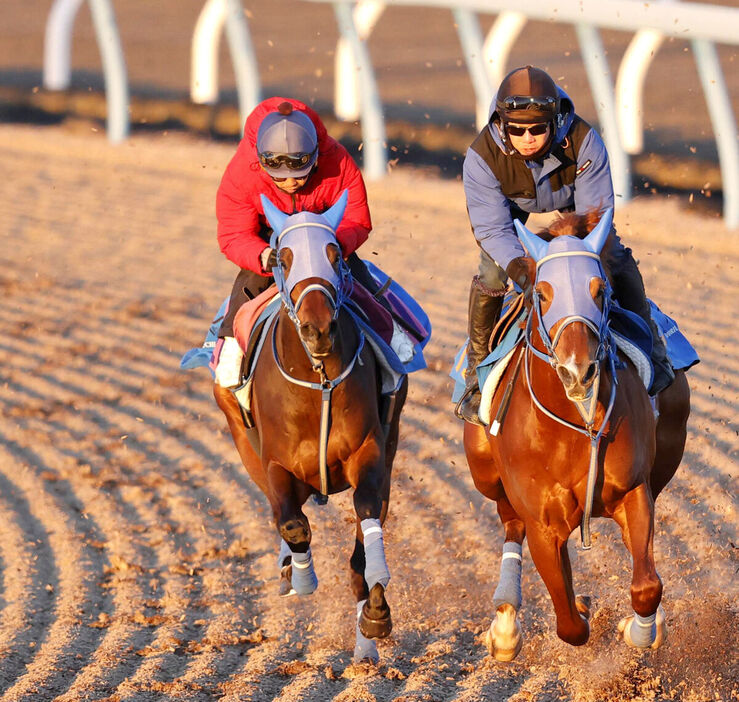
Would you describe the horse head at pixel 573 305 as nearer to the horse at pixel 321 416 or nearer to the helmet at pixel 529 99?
the helmet at pixel 529 99

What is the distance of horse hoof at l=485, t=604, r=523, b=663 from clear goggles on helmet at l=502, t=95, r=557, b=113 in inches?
76.4

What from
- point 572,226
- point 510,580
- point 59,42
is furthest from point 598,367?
point 59,42

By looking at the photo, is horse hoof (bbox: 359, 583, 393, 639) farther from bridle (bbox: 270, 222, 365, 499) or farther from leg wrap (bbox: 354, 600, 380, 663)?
bridle (bbox: 270, 222, 365, 499)

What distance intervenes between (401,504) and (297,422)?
1912 millimetres

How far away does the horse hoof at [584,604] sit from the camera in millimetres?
5609

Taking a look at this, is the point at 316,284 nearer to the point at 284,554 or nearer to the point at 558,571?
the point at 558,571

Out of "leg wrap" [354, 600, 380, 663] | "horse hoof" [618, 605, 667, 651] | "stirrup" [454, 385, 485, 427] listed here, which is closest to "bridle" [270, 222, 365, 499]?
"stirrup" [454, 385, 485, 427]

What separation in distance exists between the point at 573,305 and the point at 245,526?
3.21 meters

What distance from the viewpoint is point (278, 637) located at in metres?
5.91

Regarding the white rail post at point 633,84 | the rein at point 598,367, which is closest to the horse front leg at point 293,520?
the rein at point 598,367

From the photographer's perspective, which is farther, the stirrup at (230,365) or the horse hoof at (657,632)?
the stirrup at (230,365)

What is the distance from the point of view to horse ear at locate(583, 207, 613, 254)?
4.68m

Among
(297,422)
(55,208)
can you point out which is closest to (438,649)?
(297,422)

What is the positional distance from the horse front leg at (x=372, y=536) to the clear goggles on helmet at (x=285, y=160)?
1156 mm
